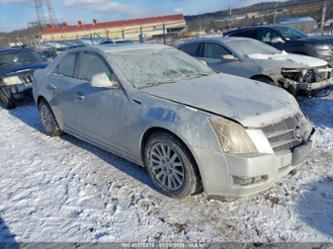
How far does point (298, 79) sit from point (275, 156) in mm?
3739

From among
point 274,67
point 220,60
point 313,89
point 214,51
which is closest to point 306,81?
point 313,89

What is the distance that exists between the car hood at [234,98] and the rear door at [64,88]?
155 centimetres

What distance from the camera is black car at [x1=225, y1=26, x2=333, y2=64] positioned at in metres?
8.12

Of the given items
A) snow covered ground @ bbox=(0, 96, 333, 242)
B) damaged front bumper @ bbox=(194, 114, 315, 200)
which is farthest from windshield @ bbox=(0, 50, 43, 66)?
damaged front bumper @ bbox=(194, 114, 315, 200)

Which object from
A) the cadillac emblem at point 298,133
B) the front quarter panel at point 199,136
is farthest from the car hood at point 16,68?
the cadillac emblem at point 298,133

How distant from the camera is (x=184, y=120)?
9.04 feet

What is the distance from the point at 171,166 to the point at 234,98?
972mm

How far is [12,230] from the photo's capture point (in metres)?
2.77

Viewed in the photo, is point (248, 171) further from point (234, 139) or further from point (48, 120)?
point (48, 120)

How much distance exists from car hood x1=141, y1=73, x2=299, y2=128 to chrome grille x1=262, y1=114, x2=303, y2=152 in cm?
6

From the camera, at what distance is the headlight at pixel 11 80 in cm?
709

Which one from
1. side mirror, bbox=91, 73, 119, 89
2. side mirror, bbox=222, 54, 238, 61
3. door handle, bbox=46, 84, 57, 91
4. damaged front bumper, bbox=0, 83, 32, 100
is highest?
side mirror, bbox=91, 73, 119, 89

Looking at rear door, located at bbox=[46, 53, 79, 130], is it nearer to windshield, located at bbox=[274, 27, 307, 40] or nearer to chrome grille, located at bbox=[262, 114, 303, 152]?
chrome grille, located at bbox=[262, 114, 303, 152]

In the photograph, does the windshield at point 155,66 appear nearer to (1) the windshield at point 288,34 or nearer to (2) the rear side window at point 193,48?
(2) the rear side window at point 193,48
